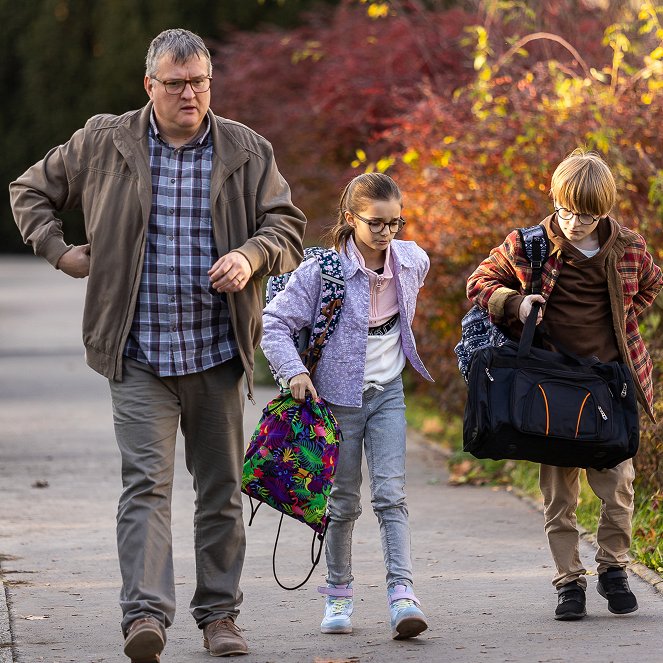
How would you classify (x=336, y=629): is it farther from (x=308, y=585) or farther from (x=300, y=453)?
(x=308, y=585)

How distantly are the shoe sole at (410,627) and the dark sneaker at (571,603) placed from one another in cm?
55

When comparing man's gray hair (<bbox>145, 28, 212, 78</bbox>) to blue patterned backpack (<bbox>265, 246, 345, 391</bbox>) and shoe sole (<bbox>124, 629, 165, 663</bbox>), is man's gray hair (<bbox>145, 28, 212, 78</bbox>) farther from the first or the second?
shoe sole (<bbox>124, 629, 165, 663</bbox>)

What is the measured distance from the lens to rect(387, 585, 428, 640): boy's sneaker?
4.90 metres

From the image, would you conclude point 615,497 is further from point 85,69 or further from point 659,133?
point 85,69

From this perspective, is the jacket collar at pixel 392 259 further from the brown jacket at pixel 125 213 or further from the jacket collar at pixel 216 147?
the jacket collar at pixel 216 147

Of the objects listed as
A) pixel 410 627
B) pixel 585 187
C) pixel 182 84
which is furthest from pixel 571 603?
pixel 182 84

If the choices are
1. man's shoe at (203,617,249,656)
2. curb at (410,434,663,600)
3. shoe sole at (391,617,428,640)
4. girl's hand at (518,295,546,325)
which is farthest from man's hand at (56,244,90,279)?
curb at (410,434,663,600)

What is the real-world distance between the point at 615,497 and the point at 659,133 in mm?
3281

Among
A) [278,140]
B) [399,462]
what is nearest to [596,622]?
[399,462]

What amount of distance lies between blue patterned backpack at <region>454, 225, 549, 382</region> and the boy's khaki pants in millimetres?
506

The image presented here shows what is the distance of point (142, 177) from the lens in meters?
4.67

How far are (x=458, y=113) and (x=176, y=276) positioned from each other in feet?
17.7

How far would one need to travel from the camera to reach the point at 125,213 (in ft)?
15.3

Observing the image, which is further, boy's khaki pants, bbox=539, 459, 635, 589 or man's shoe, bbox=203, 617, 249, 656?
boy's khaki pants, bbox=539, 459, 635, 589
